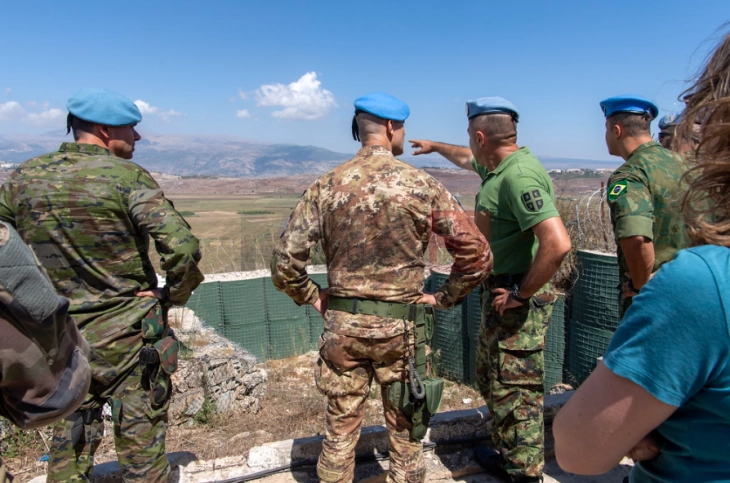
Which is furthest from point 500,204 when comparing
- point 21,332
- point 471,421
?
point 21,332

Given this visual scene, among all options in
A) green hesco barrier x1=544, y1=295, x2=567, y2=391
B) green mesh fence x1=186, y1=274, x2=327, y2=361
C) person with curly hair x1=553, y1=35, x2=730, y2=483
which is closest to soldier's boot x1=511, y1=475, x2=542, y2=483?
person with curly hair x1=553, y1=35, x2=730, y2=483

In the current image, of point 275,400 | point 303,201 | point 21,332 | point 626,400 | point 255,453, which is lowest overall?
point 275,400

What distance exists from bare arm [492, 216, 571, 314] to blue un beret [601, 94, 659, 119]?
3.22ft

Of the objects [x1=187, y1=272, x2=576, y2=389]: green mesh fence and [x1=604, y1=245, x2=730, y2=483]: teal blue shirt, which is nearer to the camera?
[x1=604, y1=245, x2=730, y2=483]: teal blue shirt

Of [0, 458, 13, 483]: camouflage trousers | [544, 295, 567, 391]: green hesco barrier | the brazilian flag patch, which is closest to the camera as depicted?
[0, 458, 13, 483]: camouflage trousers

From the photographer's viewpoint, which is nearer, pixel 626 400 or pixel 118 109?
pixel 626 400

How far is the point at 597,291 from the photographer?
448 cm

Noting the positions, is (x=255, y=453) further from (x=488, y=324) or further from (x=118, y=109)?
(x=118, y=109)

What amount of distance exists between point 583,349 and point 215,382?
3.61m

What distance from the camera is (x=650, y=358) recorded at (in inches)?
34.7

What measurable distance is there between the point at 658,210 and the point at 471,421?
1.75 m

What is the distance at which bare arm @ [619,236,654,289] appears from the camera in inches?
98.9

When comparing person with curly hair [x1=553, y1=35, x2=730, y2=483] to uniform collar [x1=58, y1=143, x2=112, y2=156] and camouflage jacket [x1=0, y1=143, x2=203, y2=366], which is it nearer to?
camouflage jacket [x1=0, y1=143, x2=203, y2=366]

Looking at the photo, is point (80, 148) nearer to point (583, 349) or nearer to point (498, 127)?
point (498, 127)
